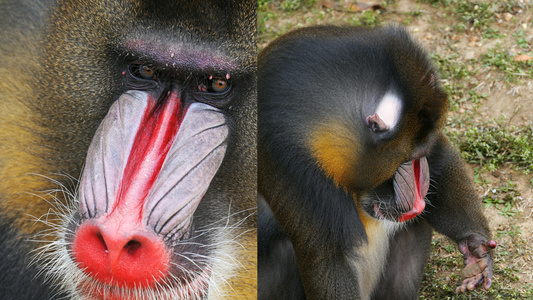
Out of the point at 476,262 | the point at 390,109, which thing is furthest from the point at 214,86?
the point at 476,262

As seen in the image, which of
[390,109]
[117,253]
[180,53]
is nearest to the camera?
[117,253]

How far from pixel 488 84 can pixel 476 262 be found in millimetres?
1641

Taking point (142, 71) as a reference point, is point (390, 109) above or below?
below

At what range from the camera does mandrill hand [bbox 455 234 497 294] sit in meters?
2.78

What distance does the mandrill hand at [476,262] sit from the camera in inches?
109

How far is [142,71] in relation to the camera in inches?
55.2

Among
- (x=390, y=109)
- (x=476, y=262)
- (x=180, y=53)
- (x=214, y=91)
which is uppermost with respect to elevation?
(x=180, y=53)

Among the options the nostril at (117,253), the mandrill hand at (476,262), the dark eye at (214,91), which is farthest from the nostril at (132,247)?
the mandrill hand at (476,262)

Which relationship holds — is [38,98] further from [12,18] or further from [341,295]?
[341,295]

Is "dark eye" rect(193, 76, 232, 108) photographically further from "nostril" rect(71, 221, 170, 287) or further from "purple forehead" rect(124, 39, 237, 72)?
"nostril" rect(71, 221, 170, 287)

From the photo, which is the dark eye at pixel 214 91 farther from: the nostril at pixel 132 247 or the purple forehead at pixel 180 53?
the nostril at pixel 132 247

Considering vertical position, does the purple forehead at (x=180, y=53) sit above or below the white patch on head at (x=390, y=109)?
above

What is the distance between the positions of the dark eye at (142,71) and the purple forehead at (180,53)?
3 centimetres

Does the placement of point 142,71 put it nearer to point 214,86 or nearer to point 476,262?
point 214,86
